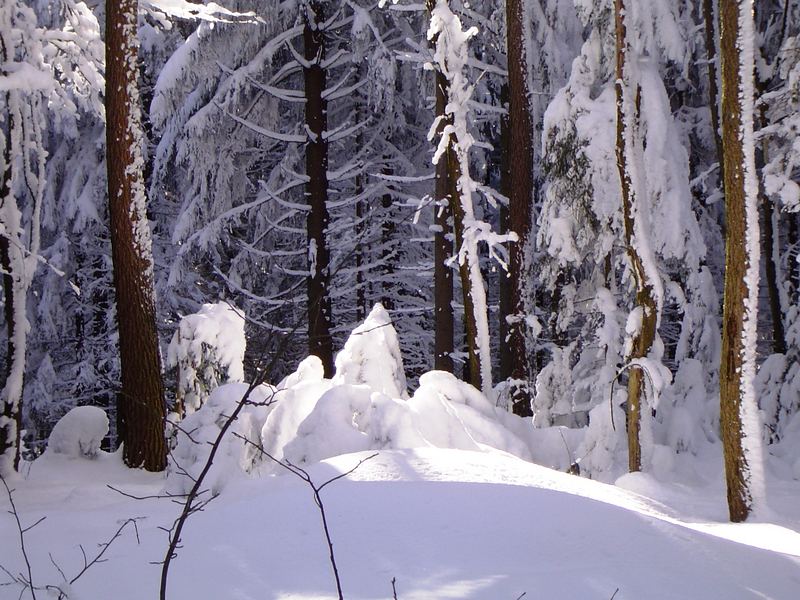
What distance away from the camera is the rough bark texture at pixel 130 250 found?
8.91 m

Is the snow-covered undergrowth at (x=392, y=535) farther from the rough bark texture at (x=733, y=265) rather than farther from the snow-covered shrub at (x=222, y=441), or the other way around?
the rough bark texture at (x=733, y=265)

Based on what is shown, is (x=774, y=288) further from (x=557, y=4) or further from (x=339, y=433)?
(x=339, y=433)

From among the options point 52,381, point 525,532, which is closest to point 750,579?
point 525,532

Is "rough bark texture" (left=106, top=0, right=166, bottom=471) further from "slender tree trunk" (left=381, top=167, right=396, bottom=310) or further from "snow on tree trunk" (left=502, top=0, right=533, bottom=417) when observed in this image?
"slender tree trunk" (left=381, top=167, right=396, bottom=310)

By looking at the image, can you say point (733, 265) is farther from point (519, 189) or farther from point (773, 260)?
point (773, 260)

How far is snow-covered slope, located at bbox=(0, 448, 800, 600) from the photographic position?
3111mm

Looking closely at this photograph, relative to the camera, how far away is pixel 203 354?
10078 millimetres

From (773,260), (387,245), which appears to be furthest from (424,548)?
(387,245)

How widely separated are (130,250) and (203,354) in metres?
1.77

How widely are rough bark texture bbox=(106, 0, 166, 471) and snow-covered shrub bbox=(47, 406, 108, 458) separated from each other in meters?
0.68

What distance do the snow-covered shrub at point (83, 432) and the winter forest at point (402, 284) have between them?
0.04 m

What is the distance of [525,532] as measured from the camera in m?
3.62

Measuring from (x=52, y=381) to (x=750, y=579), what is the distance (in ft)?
51.6

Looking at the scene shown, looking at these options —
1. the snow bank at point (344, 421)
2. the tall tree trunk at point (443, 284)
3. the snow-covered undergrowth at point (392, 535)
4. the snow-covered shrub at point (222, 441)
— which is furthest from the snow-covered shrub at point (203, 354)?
the tall tree trunk at point (443, 284)
